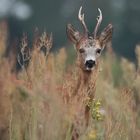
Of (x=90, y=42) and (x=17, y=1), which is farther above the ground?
(x=17, y=1)

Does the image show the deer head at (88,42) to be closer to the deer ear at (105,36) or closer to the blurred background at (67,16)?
the deer ear at (105,36)

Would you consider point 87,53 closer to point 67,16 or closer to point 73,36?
point 73,36

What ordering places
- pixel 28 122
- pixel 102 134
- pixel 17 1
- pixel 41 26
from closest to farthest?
1. pixel 28 122
2. pixel 102 134
3. pixel 41 26
4. pixel 17 1

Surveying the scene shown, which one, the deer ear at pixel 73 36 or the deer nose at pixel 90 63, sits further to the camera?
the deer ear at pixel 73 36

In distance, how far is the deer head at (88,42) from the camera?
42.7ft

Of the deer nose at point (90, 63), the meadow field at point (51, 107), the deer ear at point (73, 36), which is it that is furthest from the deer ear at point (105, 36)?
the deer nose at point (90, 63)

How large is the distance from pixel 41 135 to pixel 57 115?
937mm

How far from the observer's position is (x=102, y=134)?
12.5 meters

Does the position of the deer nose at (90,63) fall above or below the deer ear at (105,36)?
below

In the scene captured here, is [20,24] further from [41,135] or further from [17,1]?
[41,135]

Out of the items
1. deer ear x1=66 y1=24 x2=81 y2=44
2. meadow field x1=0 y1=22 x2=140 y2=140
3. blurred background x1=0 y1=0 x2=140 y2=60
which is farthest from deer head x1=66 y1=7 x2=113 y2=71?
blurred background x1=0 y1=0 x2=140 y2=60

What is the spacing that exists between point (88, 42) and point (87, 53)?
0.35 meters

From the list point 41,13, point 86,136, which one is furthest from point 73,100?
point 41,13

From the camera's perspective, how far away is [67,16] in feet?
197
